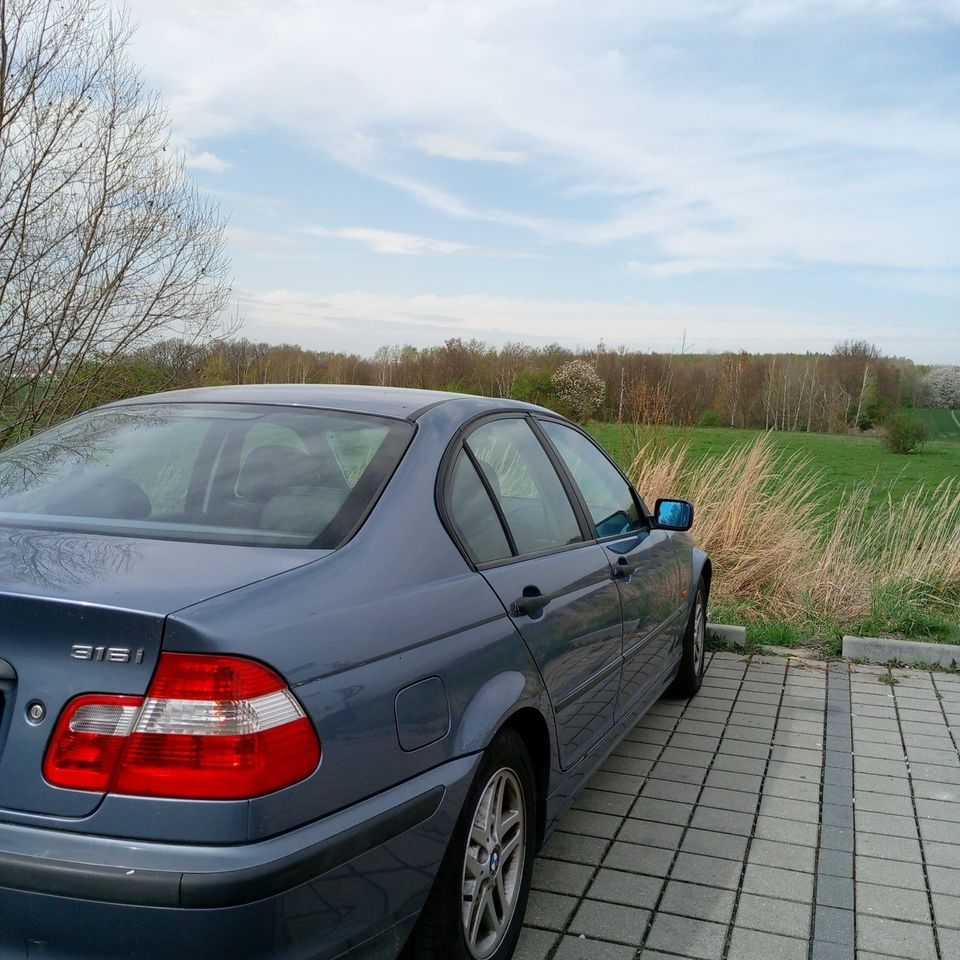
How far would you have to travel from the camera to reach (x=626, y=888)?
343 cm

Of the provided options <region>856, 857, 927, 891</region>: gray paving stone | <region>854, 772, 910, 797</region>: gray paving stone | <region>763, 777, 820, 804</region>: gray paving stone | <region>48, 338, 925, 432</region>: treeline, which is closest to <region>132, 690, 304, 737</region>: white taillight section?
<region>856, 857, 927, 891</region>: gray paving stone

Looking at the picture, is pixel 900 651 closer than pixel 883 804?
No

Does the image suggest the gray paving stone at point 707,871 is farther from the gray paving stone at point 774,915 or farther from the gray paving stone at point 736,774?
the gray paving stone at point 736,774

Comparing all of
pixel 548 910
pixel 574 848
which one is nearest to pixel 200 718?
pixel 548 910

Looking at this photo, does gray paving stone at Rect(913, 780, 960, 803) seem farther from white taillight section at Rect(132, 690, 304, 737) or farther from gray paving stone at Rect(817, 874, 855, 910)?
white taillight section at Rect(132, 690, 304, 737)

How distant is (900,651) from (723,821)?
134 inches

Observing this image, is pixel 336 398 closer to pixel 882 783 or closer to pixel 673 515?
pixel 673 515

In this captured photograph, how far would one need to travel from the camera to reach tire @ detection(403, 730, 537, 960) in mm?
2355

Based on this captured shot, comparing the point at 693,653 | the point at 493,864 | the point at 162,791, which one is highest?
the point at 162,791

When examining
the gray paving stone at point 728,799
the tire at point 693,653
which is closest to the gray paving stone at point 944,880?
the gray paving stone at point 728,799

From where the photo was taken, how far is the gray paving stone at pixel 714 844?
3.73m

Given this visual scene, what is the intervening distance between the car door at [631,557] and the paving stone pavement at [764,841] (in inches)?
19.0

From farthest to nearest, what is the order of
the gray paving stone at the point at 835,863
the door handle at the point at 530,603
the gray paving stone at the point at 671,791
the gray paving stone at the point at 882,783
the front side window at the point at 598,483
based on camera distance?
the gray paving stone at the point at 882,783
the gray paving stone at the point at 671,791
the front side window at the point at 598,483
the gray paving stone at the point at 835,863
the door handle at the point at 530,603

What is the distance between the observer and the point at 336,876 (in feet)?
6.39
